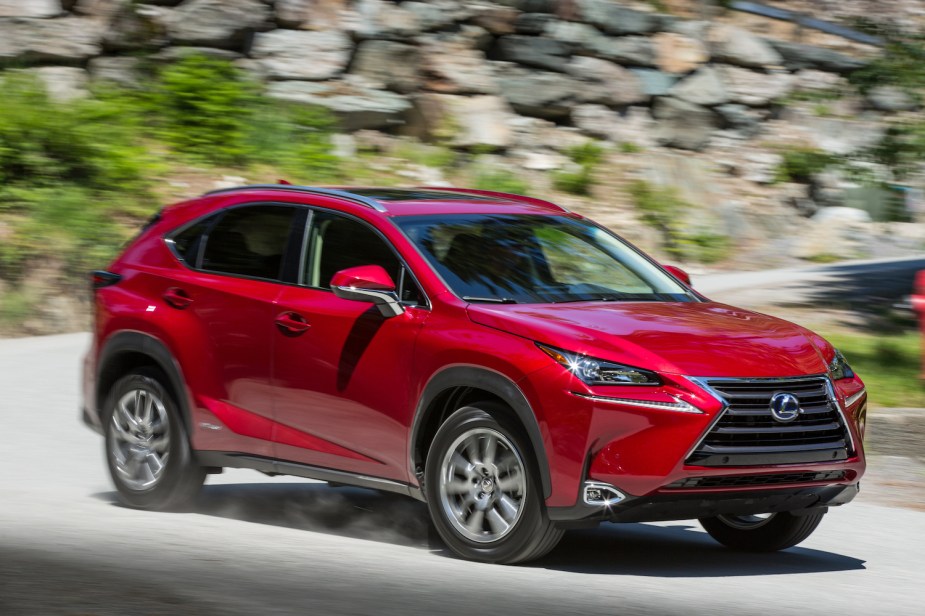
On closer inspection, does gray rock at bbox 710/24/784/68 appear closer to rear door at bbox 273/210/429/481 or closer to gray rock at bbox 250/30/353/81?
gray rock at bbox 250/30/353/81

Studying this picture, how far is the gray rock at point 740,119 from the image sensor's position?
29516 millimetres

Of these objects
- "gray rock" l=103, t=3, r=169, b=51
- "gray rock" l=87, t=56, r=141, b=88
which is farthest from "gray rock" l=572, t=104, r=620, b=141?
"gray rock" l=87, t=56, r=141, b=88

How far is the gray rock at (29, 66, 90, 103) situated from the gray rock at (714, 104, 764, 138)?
13302 mm

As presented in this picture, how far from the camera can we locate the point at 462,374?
6.44 meters

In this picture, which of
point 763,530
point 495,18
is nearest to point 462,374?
point 763,530

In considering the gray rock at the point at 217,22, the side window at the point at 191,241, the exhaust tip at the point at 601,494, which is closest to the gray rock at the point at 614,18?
the gray rock at the point at 217,22

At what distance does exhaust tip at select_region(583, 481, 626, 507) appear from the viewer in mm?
6055

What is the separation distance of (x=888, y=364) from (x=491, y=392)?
26.3 feet

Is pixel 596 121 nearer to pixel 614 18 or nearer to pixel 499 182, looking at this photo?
pixel 614 18

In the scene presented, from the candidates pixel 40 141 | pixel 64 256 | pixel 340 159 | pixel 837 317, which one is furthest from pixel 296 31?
pixel 837 317

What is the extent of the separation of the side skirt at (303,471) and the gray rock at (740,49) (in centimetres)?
2378

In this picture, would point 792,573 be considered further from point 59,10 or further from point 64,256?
point 59,10

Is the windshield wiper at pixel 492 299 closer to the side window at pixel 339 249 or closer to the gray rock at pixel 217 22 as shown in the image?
the side window at pixel 339 249

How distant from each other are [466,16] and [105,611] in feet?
71.3
